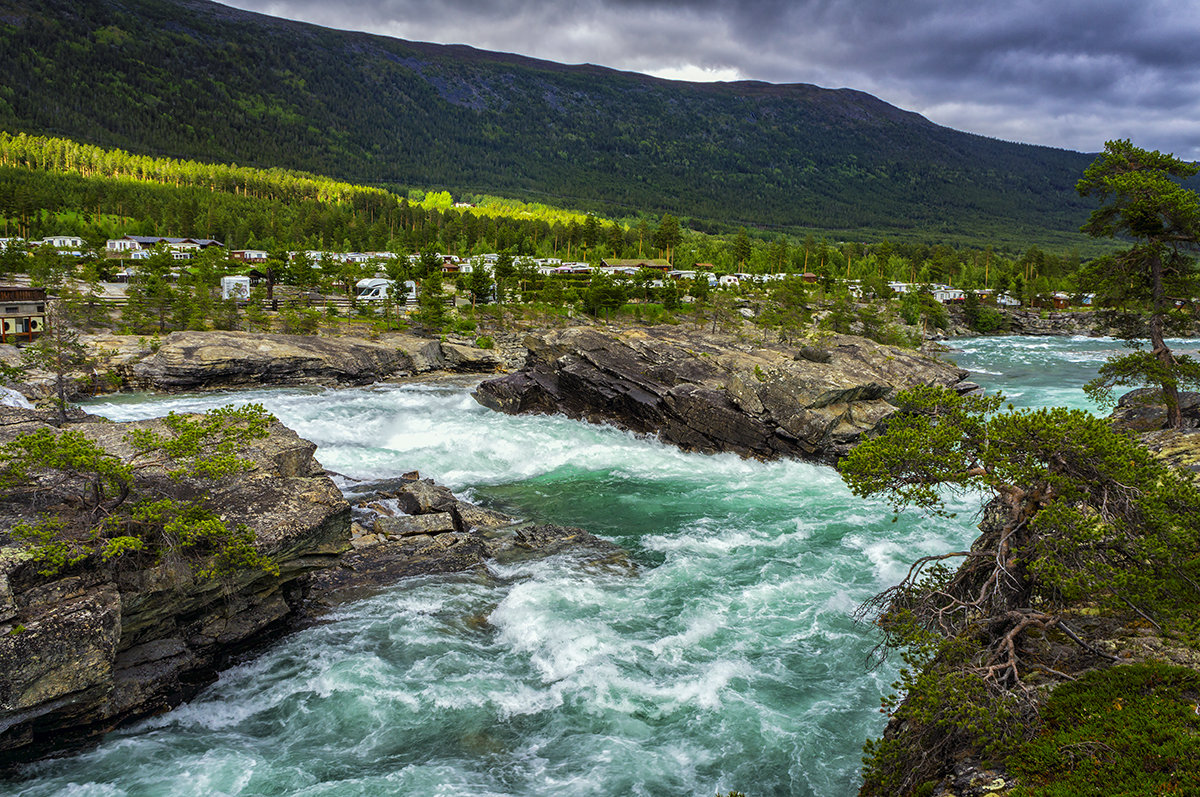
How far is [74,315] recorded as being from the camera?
60938mm

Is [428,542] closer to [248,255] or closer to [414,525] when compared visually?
[414,525]

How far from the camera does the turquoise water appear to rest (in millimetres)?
12914

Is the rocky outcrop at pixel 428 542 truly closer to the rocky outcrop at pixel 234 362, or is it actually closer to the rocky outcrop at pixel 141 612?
the rocky outcrop at pixel 141 612

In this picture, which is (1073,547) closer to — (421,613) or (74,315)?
(421,613)

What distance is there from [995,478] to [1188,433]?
14.8 metres

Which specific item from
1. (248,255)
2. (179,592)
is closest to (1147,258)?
(179,592)

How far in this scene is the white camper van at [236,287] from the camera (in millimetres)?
80562

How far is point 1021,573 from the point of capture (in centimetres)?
1104

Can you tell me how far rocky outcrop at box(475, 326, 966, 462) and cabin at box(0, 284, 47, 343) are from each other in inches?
1619

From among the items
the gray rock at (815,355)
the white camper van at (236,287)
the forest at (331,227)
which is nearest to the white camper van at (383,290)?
the white camper van at (236,287)

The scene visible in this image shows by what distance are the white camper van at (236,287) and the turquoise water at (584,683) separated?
221 feet

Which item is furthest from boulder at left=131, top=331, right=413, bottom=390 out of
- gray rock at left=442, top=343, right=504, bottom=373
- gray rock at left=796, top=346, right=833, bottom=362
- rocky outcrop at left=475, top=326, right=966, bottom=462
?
gray rock at left=796, top=346, right=833, bottom=362

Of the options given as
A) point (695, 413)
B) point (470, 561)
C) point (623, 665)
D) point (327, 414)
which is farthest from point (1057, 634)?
point (327, 414)

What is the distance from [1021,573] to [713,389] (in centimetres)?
2749
